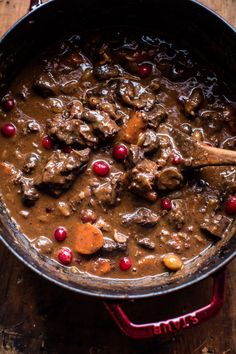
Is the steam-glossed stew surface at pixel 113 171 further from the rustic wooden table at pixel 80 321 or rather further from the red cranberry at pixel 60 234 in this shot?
the rustic wooden table at pixel 80 321

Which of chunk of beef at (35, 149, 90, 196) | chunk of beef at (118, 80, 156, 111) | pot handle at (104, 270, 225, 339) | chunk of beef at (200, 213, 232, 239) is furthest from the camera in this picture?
chunk of beef at (118, 80, 156, 111)

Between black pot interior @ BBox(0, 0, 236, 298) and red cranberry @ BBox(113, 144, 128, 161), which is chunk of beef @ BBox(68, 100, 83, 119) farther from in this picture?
black pot interior @ BBox(0, 0, 236, 298)

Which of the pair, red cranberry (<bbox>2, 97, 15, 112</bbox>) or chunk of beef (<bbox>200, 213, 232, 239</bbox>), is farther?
red cranberry (<bbox>2, 97, 15, 112</bbox>)

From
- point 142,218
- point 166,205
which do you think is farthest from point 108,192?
point 166,205

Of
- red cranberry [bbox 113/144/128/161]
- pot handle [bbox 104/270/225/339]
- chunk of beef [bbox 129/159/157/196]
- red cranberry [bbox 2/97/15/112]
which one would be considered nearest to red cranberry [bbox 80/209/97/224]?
chunk of beef [bbox 129/159/157/196]

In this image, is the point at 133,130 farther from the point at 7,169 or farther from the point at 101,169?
the point at 7,169

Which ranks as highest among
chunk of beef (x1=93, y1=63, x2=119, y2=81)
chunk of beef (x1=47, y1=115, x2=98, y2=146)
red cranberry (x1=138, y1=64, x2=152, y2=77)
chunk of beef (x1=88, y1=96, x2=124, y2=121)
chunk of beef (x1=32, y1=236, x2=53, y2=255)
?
red cranberry (x1=138, y1=64, x2=152, y2=77)
